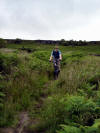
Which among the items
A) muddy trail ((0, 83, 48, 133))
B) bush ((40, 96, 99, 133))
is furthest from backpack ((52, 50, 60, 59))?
bush ((40, 96, 99, 133))

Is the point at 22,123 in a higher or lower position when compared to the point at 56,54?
lower

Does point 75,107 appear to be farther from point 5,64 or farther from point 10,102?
point 5,64

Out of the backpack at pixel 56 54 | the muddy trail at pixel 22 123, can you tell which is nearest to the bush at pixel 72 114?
the muddy trail at pixel 22 123

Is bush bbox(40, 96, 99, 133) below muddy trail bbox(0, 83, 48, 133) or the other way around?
the other way around

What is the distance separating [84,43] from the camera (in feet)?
111

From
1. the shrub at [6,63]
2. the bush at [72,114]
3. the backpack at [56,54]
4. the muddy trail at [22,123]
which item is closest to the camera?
the bush at [72,114]

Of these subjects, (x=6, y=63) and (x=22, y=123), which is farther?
(x=6, y=63)

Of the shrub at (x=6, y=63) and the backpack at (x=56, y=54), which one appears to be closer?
the shrub at (x=6, y=63)

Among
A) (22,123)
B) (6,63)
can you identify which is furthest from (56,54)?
(22,123)

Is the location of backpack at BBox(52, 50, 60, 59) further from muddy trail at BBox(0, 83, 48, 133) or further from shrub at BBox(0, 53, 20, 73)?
muddy trail at BBox(0, 83, 48, 133)

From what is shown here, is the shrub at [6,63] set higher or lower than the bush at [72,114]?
higher

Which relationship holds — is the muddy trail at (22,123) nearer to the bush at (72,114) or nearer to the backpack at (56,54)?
the bush at (72,114)

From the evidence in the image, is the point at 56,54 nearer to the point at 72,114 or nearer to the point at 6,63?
the point at 6,63

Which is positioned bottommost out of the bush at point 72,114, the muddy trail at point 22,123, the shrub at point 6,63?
the muddy trail at point 22,123
